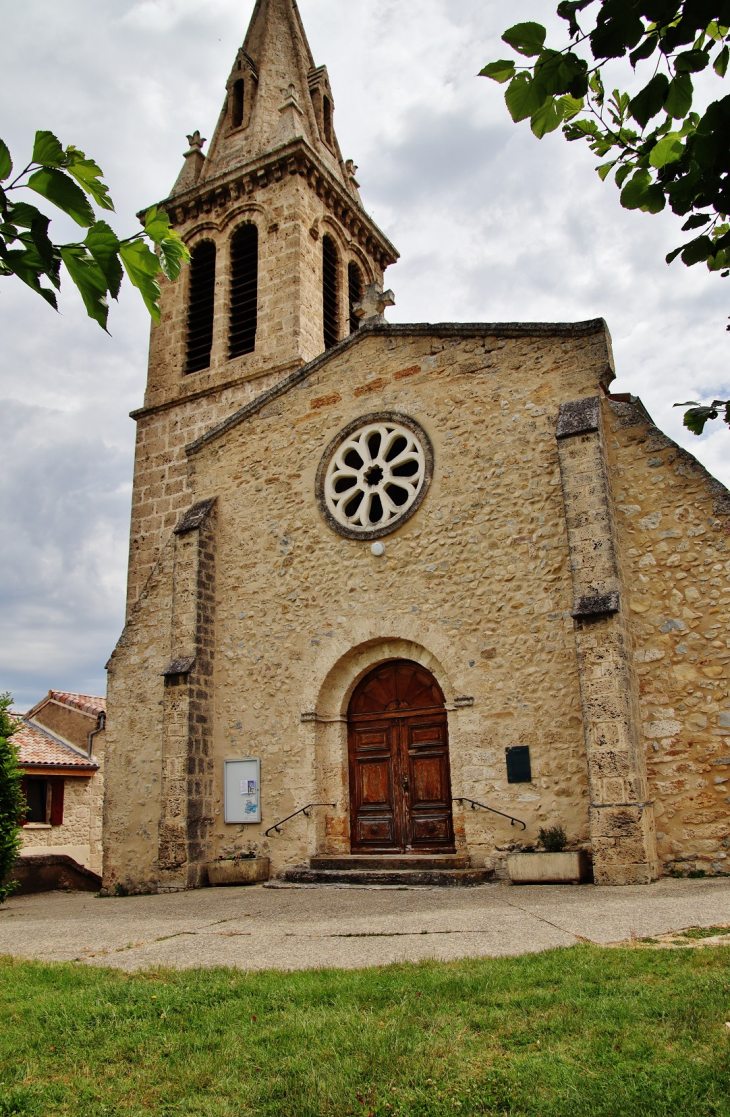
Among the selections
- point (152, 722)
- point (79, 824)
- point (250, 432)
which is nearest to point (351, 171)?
point (250, 432)

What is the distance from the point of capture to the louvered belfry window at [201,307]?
19547mm

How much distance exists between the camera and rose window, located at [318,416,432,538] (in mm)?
12250

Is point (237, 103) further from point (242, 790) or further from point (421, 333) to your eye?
point (242, 790)

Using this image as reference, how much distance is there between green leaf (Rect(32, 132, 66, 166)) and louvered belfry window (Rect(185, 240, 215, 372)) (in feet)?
59.5

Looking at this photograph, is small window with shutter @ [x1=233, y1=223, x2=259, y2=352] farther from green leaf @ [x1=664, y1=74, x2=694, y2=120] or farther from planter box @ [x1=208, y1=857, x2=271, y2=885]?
green leaf @ [x1=664, y1=74, x2=694, y2=120]

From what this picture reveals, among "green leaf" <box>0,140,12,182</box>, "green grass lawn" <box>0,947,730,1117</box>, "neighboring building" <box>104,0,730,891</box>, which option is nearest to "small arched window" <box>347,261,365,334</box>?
"neighboring building" <box>104,0,730,891</box>

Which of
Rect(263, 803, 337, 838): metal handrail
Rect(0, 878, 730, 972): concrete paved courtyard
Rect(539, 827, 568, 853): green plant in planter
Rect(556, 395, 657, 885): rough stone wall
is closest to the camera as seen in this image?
Rect(0, 878, 730, 972): concrete paved courtyard

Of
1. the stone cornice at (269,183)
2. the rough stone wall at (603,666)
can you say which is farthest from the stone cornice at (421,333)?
the stone cornice at (269,183)

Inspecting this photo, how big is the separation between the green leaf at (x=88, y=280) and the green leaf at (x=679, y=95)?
1.63 meters

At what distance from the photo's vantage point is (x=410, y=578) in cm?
1179

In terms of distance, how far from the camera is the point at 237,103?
23.0m

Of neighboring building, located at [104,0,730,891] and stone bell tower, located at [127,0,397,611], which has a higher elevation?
stone bell tower, located at [127,0,397,611]

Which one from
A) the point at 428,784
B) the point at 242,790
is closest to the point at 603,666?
the point at 428,784

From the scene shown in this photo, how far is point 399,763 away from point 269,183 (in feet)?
48.6
